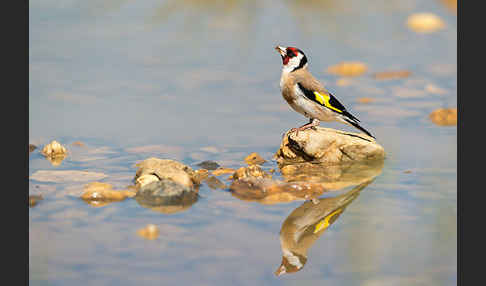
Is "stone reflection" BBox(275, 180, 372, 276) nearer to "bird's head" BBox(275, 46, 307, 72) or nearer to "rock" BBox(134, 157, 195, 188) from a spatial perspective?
"rock" BBox(134, 157, 195, 188)

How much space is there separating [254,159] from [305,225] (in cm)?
189

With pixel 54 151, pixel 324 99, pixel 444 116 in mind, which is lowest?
pixel 54 151

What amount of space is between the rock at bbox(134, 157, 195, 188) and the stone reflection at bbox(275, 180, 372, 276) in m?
1.13

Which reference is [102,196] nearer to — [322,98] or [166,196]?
[166,196]

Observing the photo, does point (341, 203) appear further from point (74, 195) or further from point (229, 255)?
point (74, 195)

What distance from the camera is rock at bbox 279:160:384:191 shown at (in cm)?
632

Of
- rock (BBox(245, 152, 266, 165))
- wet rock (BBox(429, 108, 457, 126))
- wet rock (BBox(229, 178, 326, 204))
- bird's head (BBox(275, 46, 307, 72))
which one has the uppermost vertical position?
bird's head (BBox(275, 46, 307, 72))

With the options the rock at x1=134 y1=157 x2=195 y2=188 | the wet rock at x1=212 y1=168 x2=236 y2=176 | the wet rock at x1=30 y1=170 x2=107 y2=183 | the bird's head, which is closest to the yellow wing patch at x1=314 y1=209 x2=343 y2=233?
the rock at x1=134 y1=157 x2=195 y2=188

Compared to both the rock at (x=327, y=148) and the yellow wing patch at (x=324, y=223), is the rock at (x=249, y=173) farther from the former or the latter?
the yellow wing patch at (x=324, y=223)

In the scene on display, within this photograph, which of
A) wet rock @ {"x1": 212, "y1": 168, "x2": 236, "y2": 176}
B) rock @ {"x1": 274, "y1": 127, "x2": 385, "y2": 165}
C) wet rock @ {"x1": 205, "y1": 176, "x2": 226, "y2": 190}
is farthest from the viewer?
rock @ {"x1": 274, "y1": 127, "x2": 385, "y2": 165}

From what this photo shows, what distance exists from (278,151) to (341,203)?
1.72 metres

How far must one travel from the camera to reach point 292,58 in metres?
7.32

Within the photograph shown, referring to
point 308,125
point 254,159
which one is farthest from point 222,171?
point 308,125

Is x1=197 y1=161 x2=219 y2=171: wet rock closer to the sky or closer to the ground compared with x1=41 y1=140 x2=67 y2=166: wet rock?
closer to the ground
